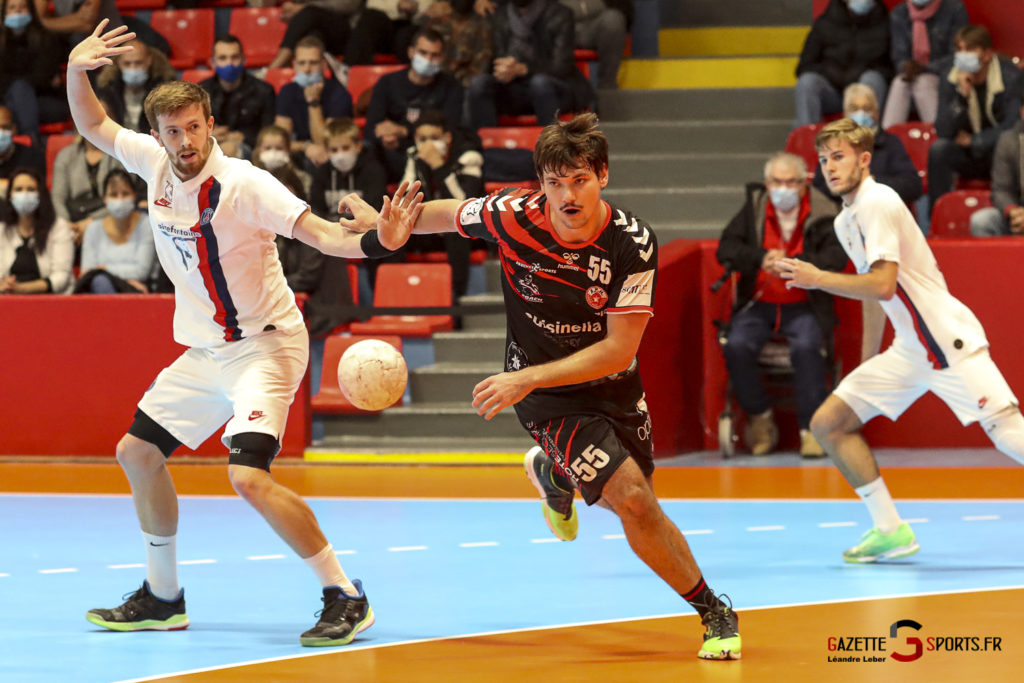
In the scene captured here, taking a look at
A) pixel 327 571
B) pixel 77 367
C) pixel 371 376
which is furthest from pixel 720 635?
pixel 77 367

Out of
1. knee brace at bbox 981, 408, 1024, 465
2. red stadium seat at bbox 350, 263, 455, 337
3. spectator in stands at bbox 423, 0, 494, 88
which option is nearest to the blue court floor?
knee brace at bbox 981, 408, 1024, 465

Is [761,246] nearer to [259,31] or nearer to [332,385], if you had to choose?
[332,385]

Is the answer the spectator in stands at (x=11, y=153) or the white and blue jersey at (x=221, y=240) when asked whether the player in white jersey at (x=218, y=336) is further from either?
the spectator in stands at (x=11, y=153)

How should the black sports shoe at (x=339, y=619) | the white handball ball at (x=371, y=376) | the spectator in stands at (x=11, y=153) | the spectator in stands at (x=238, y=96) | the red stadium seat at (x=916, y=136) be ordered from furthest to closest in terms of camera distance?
the spectator in stands at (x=238, y=96) → the spectator in stands at (x=11, y=153) → the red stadium seat at (x=916, y=136) → the white handball ball at (x=371, y=376) → the black sports shoe at (x=339, y=619)

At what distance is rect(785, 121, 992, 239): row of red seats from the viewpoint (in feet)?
40.8

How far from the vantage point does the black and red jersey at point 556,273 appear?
19.4 feet

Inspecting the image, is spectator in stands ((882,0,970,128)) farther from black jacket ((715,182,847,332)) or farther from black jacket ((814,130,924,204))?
black jacket ((715,182,847,332))

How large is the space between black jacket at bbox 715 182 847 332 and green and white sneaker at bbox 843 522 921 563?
379cm

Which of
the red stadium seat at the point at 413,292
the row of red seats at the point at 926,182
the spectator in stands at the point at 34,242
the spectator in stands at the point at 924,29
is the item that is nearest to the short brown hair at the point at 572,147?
the red stadium seat at the point at 413,292

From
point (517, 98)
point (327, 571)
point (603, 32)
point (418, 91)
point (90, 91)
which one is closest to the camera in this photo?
point (327, 571)

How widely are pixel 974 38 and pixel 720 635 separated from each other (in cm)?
821

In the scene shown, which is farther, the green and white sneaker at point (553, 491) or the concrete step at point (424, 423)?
the concrete step at point (424, 423)

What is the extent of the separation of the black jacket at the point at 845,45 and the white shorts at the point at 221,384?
8.35 m

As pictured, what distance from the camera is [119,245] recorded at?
12766 millimetres
